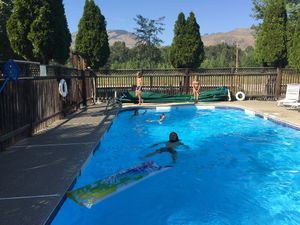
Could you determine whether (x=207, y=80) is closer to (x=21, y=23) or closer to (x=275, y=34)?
(x=275, y=34)

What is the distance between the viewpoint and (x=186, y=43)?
20484mm

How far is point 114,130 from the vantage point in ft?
36.0

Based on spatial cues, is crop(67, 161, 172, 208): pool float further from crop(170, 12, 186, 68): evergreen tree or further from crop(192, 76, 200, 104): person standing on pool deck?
crop(170, 12, 186, 68): evergreen tree

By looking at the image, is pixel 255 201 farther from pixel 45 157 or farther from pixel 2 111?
pixel 2 111

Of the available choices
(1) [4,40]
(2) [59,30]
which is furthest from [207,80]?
(1) [4,40]

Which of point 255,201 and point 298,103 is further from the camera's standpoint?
point 298,103

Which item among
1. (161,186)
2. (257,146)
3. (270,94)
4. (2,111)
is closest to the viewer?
(161,186)

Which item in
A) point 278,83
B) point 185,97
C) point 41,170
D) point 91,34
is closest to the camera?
point 41,170

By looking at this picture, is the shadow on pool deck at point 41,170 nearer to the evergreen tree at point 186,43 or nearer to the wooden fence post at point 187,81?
the wooden fence post at point 187,81

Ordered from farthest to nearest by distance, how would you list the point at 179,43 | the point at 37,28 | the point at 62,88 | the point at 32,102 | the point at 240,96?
the point at 179,43
the point at 240,96
the point at 37,28
the point at 62,88
the point at 32,102

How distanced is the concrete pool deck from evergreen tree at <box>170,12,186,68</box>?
442 inches

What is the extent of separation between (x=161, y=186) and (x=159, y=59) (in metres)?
51.1

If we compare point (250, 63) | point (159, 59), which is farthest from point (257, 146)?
point (250, 63)

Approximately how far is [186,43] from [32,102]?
43.6ft
